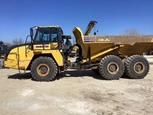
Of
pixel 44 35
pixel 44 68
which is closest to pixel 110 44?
pixel 44 35

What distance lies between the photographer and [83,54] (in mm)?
9906

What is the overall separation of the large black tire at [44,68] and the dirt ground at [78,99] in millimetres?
975

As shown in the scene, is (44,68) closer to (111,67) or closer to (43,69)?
(43,69)

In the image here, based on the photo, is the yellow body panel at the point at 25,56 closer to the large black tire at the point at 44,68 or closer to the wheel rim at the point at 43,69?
the large black tire at the point at 44,68

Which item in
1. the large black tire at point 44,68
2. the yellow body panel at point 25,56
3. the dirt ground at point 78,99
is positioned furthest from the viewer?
the yellow body panel at point 25,56

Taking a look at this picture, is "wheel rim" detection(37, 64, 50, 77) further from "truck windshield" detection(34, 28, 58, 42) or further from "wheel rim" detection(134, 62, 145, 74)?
"wheel rim" detection(134, 62, 145, 74)

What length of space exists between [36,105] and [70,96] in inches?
52.6

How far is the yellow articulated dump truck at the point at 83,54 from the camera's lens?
8984 mm

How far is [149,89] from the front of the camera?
7.21m

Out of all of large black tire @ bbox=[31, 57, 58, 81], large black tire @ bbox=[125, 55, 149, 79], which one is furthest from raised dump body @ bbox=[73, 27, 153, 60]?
large black tire @ bbox=[31, 57, 58, 81]

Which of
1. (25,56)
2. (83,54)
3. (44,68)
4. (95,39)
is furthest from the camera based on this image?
(83,54)

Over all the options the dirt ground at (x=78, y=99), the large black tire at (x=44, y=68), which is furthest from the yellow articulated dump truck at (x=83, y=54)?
the dirt ground at (x=78, y=99)

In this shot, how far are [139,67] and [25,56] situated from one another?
5.65 m

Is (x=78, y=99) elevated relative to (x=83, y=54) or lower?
lower
